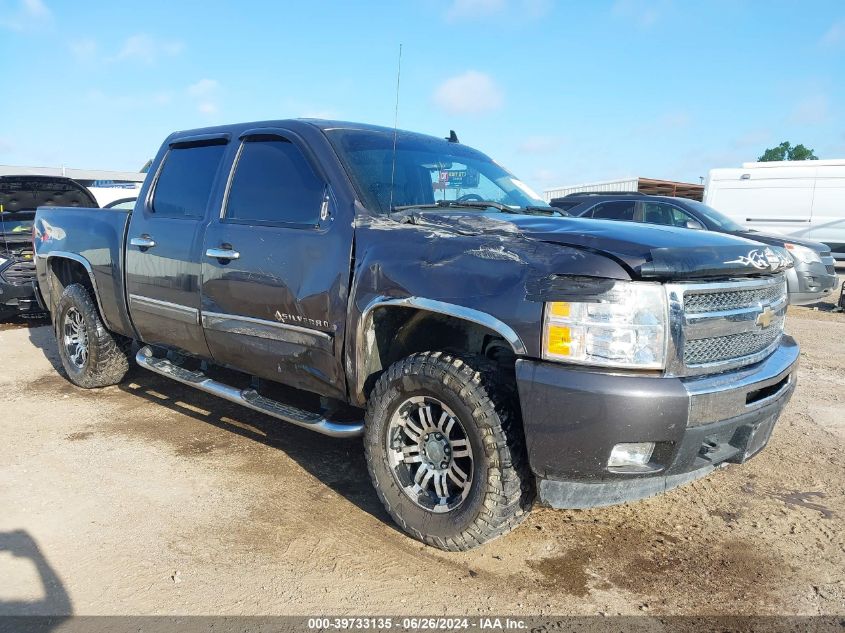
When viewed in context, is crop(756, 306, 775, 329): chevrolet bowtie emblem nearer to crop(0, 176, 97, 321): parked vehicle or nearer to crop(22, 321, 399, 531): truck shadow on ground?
crop(22, 321, 399, 531): truck shadow on ground

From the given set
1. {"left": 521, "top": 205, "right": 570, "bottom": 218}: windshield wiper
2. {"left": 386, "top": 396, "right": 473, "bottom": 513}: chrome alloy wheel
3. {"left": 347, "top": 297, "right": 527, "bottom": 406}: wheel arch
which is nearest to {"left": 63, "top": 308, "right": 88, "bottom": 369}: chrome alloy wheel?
{"left": 347, "top": 297, "right": 527, "bottom": 406}: wheel arch

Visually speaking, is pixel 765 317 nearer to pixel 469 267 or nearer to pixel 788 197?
pixel 469 267

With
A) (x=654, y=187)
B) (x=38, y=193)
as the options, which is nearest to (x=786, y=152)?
(x=654, y=187)

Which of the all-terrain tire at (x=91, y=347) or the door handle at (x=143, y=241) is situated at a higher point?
the door handle at (x=143, y=241)

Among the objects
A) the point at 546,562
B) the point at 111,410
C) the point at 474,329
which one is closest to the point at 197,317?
the point at 111,410

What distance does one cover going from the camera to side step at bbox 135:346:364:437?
10.8 ft

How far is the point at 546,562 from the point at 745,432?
104cm

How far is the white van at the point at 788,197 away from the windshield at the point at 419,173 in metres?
13.4

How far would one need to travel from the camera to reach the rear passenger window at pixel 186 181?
13.8 feet

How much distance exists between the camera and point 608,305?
7.97 feet

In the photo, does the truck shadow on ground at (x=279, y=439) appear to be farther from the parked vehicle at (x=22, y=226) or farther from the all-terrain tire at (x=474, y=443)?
the parked vehicle at (x=22, y=226)

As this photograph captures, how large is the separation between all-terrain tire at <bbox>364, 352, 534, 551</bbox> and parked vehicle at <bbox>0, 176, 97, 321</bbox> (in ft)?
21.9

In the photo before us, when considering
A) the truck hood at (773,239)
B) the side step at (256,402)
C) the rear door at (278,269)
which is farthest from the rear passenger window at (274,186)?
the truck hood at (773,239)

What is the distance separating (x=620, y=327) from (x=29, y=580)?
266 cm
